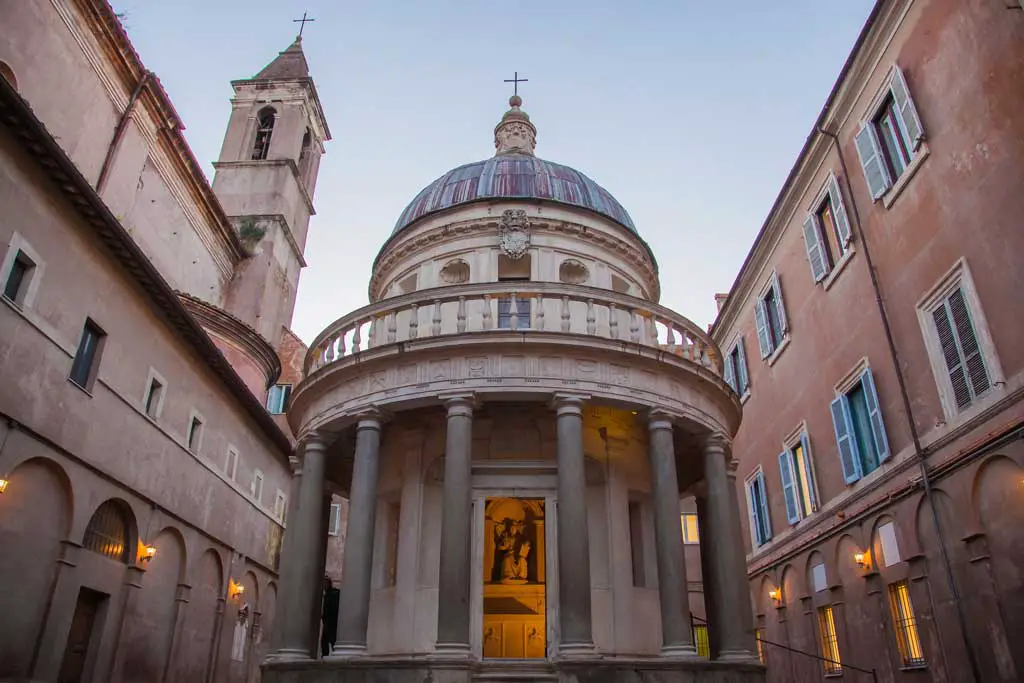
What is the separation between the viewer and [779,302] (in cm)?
2427

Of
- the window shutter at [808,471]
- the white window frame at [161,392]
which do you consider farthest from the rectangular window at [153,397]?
the window shutter at [808,471]

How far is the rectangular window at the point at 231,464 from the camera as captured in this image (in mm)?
23933

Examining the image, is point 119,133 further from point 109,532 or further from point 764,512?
point 764,512

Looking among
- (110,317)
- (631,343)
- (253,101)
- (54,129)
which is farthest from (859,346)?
(253,101)

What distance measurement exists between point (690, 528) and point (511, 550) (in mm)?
16873

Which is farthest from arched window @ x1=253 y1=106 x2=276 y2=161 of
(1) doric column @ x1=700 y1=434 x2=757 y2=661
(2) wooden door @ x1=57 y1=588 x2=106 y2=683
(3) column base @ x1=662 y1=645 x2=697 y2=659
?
(3) column base @ x1=662 y1=645 x2=697 y2=659

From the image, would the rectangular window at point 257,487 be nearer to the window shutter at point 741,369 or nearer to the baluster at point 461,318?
the baluster at point 461,318

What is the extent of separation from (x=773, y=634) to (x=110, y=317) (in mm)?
21261

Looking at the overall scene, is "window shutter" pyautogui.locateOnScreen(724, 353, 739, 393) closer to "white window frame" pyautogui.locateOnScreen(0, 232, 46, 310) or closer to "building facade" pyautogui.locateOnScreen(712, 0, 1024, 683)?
"building facade" pyautogui.locateOnScreen(712, 0, 1024, 683)

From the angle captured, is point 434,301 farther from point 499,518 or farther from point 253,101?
point 253,101

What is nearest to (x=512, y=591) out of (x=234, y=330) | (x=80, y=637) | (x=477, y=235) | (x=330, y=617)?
(x=330, y=617)

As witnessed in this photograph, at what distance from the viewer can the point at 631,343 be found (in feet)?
46.9

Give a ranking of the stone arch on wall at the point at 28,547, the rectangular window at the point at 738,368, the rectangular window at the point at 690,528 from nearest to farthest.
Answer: the stone arch on wall at the point at 28,547
the rectangular window at the point at 738,368
the rectangular window at the point at 690,528

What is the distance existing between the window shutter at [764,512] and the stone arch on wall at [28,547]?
20601 mm
